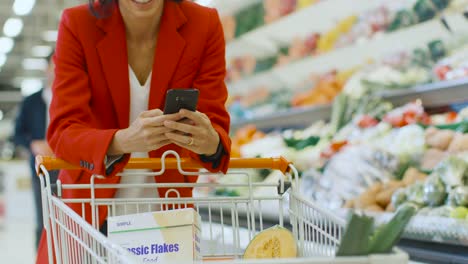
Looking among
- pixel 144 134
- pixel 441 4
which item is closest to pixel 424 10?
pixel 441 4

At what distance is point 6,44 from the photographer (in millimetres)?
20609

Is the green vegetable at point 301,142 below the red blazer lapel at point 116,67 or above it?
below

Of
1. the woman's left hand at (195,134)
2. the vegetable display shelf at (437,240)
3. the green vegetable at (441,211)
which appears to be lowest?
the vegetable display shelf at (437,240)

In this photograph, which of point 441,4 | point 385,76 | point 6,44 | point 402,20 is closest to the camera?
point 441,4

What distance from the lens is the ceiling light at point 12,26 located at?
17859 mm

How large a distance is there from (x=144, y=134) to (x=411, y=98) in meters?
3.22

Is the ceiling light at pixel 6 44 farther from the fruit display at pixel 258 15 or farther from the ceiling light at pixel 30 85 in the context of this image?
the fruit display at pixel 258 15

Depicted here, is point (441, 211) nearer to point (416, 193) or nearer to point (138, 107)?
point (416, 193)

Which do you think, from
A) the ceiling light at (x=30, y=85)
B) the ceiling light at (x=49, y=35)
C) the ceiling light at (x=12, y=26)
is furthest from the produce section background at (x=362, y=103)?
the ceiling light at (x=30, y=85)

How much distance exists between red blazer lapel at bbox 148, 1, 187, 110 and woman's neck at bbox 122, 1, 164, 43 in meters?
0.02

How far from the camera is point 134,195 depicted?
6.15 feet

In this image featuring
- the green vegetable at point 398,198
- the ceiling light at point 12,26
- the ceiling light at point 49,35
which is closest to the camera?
the green vegetable at point 398,198

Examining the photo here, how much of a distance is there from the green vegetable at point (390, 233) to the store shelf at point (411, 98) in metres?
2.94

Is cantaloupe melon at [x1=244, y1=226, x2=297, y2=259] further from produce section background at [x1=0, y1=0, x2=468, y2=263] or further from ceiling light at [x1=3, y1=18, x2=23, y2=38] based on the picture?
ceiling light at [x1=3, y1=18, x2=23, y2=38]
